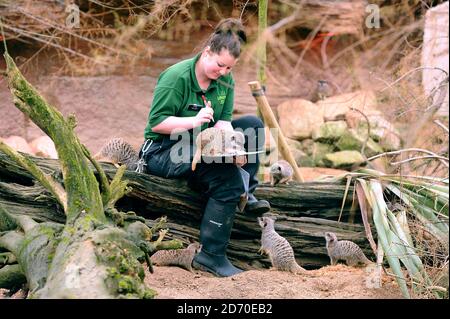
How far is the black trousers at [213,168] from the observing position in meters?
3.89

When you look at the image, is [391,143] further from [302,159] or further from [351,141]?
[302,159]

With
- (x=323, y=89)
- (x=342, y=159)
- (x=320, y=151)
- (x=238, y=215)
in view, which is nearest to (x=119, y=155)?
(x=238, y=215)

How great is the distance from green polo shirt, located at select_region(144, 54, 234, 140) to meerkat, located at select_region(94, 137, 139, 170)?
28 centimetres

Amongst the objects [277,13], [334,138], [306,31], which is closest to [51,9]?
[277,13]

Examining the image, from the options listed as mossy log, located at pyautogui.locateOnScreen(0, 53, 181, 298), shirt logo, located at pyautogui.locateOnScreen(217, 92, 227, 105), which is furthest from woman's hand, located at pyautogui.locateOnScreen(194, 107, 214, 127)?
mossy log, located at pyautogui.locateOnScreen(0, 53, 181, 298)

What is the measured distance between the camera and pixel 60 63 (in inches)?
310

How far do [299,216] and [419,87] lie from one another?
1.73m

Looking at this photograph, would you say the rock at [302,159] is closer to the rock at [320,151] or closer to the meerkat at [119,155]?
the rock at [320,151]

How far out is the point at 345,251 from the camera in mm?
4176

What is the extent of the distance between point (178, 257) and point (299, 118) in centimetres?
511

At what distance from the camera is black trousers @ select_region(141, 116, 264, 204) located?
12.8ft

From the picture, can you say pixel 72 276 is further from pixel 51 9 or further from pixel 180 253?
pixel 51 9

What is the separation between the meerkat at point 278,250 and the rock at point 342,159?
4244 millimetres

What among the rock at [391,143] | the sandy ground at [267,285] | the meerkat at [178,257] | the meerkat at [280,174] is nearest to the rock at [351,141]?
the rock at [391,143]
